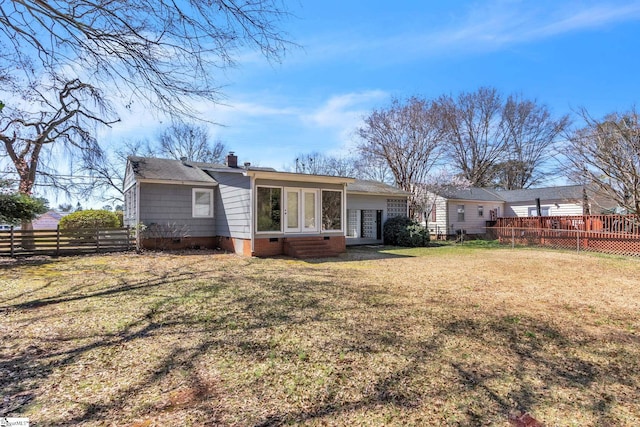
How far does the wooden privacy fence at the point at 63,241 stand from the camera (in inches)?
404

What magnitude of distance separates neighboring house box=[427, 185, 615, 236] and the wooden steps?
1054 cm

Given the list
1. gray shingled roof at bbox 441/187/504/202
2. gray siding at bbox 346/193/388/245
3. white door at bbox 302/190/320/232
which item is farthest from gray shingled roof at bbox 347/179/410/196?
gray shingled roof at bbox 441/187/504/202

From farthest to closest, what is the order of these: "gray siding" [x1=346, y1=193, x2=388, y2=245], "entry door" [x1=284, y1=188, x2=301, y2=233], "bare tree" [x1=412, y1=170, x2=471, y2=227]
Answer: "bare tree" [x1=412, y1=170, x2=471, y2=227] → "gray siding" [x1=346, y1=193, x2=388, y2=245] → "entry door" [x1=284, y1=188, x2=301, y2=233]

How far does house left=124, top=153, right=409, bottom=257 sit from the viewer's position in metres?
11.5

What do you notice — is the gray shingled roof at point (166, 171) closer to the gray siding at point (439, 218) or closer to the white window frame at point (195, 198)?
the white window frame at point (195, 198)

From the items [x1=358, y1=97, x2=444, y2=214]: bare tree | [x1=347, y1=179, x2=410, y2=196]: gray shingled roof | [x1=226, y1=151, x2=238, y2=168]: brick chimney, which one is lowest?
[x1=347, y1=179, x2=410, y2=196]: gray shingled roof

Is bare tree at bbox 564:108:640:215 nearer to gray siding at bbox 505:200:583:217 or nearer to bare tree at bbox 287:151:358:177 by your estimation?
gray siding at bbox 505:200:583:217

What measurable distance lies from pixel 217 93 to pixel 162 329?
331 centimetres

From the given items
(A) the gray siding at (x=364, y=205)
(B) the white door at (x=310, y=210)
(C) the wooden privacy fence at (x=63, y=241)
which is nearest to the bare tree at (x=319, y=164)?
(A) the gray siding at (x=364, y=205)

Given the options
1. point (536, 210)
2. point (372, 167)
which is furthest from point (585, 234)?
point (372, 167)

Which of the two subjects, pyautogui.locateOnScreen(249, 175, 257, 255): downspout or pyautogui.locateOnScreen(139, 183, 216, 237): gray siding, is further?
pyautogui.locateOnScreen(139, 183, 216, 237): gray siding

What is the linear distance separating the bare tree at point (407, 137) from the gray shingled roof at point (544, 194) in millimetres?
10032

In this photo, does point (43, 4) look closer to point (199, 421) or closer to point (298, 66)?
point (298, 66)

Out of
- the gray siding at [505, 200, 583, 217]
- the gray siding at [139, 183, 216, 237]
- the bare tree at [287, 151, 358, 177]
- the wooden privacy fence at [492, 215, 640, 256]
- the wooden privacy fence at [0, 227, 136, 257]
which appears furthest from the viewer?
the bare tree at [287, 151, 358, 177]
